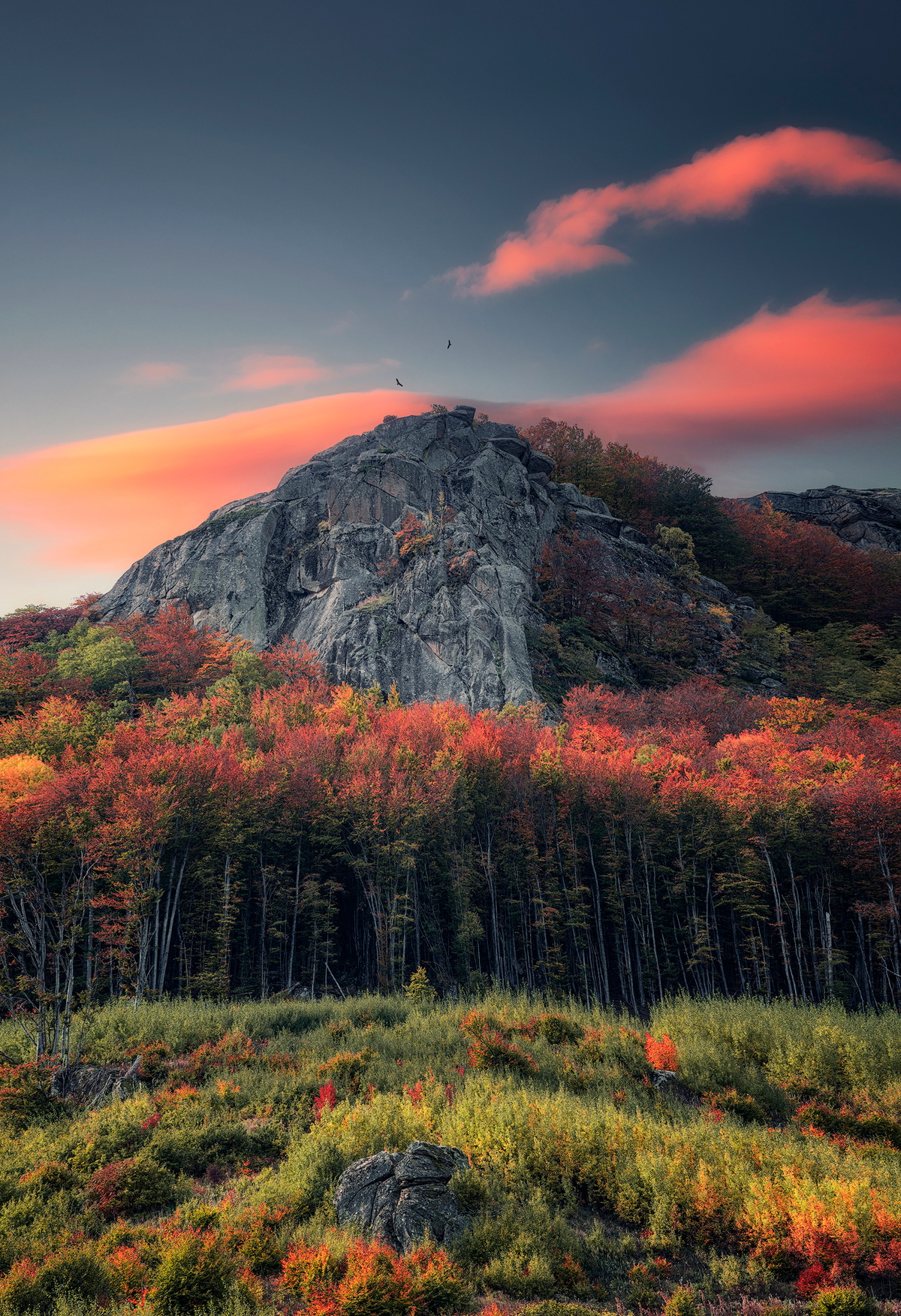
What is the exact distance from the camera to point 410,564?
6212cm

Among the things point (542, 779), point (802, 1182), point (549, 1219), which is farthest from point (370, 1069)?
point (542, 779)

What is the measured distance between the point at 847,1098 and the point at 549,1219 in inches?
384

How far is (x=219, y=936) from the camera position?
29.0 meters

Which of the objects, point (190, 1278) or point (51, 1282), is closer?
point (190, 1278)

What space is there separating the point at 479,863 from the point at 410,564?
114 ft

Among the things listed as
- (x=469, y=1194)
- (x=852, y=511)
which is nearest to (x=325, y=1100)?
(x=469, y=1194)

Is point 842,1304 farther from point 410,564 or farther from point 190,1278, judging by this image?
point 410,564

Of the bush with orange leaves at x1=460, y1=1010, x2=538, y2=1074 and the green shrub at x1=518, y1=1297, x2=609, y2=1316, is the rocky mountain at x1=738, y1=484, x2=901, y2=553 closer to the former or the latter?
the bush with orange leaves at x1=460, y1=1010, x2=538, y2=1074

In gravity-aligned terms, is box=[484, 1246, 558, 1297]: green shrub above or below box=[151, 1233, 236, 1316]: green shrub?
below

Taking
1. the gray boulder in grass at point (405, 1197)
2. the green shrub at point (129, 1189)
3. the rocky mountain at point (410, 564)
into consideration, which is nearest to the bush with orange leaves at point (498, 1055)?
the gray boulder in grass at point (405, 1197)

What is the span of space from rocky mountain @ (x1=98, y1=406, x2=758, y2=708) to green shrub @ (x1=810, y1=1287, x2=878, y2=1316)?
4415 cm

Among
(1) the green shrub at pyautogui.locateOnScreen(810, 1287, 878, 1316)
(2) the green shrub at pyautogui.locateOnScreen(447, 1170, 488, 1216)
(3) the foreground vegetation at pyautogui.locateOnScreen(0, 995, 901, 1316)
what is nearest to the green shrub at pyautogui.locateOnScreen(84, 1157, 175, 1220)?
(3) the foreground vegetation at pyautogui.locateOnScreen(0, 995, 901, 1316)

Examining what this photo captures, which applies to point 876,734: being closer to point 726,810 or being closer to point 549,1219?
point 726,810

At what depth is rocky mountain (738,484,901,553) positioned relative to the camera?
3986 inches
